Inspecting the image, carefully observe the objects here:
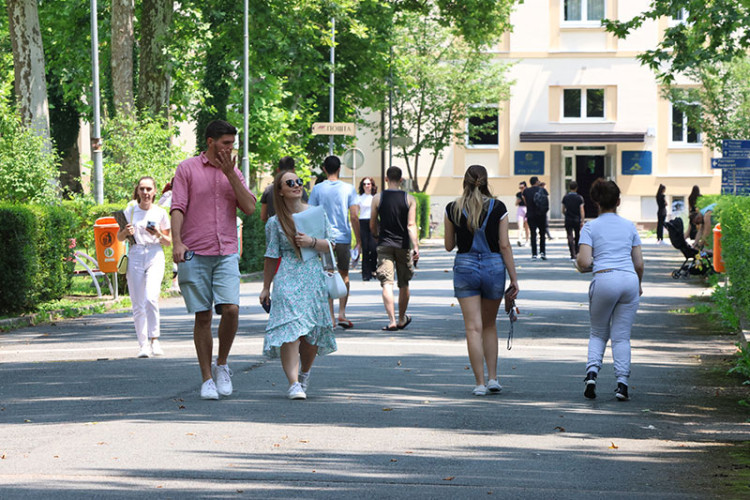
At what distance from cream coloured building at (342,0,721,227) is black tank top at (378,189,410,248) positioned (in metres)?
41.5

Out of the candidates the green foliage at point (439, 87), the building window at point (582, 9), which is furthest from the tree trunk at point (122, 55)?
the building window at point (582, 9)

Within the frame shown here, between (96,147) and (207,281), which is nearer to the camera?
(207,281)

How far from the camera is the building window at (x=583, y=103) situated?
188 ft

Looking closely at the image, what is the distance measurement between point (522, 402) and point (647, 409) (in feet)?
3.04

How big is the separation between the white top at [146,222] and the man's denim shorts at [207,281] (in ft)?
10.8

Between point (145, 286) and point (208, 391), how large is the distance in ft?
11.4

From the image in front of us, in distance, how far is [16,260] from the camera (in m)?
16.9

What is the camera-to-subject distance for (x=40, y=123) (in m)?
25.4

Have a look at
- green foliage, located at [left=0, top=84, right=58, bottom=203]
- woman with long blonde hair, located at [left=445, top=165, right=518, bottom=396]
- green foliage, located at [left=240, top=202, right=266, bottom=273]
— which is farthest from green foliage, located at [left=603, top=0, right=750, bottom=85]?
woman with long blonde hair, located at [left=445, top=165, right=518, bottom=396]

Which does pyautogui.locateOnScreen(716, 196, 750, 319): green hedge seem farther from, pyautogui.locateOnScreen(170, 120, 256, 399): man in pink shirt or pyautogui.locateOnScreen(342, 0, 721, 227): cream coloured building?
pyautogui.locateOnScreen(342, 0, 721, 227): cream coloured building

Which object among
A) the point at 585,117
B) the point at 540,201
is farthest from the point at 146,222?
the point at 585,117

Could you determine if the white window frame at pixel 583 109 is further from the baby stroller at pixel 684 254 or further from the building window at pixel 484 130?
the baby stroller at pixel 684 254

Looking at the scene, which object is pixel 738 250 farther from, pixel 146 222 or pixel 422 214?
pixel 422 214

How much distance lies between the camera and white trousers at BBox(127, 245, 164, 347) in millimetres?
12758
